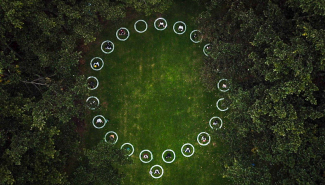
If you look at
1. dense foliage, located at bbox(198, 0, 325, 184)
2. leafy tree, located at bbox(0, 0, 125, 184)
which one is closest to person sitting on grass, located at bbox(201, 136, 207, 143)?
dense foliage, located at bbox(198, 0, 325, 184)

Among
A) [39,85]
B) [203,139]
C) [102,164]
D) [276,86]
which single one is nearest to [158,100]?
[203,139]

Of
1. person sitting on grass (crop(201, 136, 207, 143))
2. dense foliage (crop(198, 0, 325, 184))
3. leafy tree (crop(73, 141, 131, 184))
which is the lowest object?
leafy tree (crop(73, 141, 131, 184))

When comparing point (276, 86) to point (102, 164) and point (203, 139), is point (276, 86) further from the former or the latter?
point (102, 164)

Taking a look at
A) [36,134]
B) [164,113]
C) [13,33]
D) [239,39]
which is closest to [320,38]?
[239,39]

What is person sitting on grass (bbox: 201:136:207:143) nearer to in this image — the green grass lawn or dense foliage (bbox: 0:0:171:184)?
the green grass lawn

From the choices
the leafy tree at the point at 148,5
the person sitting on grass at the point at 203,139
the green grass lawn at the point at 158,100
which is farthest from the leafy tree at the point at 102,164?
A: the leafy tree at the point at 148,5

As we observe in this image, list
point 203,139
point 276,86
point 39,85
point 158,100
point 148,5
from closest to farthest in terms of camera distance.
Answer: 1. point 276,86
2. point 39,85
3. point 148,5
4. point 203,139
5. point 158,100

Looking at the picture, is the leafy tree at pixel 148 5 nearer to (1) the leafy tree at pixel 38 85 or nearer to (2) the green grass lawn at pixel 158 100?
(1) the leafy tree at pixel 38 85
